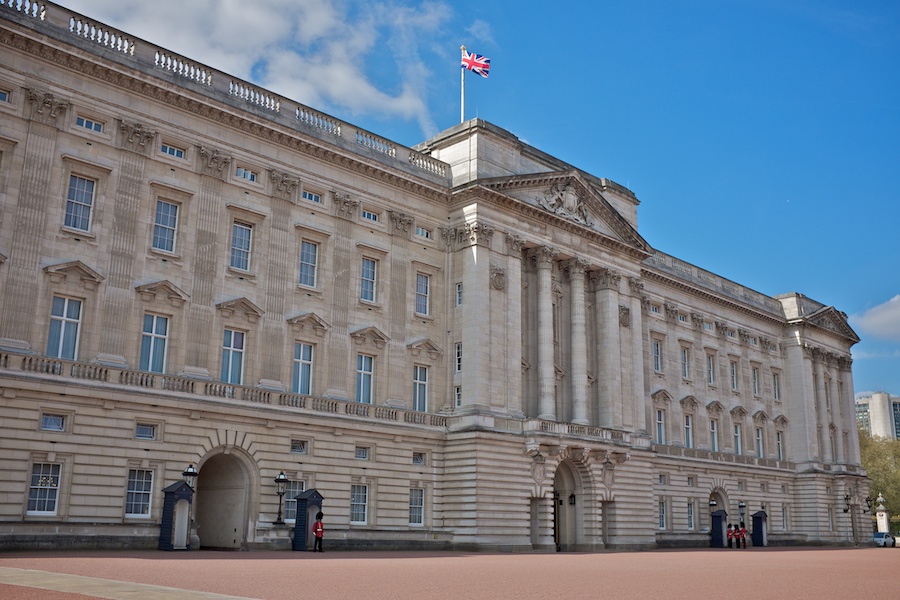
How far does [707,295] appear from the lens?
230 feet

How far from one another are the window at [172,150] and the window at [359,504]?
1687cm

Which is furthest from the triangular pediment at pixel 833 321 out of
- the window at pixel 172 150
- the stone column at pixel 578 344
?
the window at pixel 172 150

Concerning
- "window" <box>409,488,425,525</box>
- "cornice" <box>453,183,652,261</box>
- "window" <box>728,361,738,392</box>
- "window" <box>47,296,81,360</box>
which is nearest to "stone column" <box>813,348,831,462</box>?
"window" <box>728,361,738,392</box>

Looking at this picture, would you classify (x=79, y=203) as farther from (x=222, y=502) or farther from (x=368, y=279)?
(x=368, y=279)

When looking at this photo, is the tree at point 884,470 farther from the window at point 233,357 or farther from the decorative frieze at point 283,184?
the window at point 233,357

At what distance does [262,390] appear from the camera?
38969 mm

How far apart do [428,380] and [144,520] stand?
16.9 metres

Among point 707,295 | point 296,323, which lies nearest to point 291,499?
point 296,323

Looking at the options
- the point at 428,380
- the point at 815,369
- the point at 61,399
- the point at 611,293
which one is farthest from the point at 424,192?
the point at 815,369

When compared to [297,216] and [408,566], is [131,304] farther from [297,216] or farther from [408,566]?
[408,566]

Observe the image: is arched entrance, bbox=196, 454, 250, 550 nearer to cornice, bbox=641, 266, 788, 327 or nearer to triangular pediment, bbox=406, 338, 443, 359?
triangular pediment, bbox=406, 338, 443, 359

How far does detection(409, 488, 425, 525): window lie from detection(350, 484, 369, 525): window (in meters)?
2.88

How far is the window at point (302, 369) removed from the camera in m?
41.1

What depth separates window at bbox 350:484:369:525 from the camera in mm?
41719
